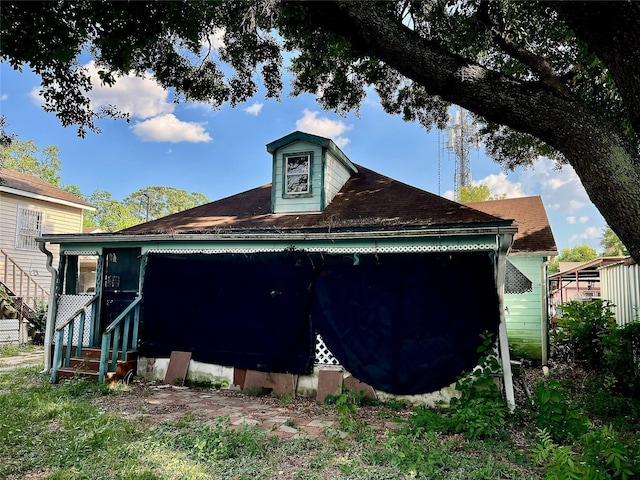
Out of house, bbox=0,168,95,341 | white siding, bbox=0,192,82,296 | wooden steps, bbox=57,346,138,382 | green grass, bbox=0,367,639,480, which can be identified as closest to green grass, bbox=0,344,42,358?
house, bbox=0,168,95,341

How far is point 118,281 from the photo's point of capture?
8570mm

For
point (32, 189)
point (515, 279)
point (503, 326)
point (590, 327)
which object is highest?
point (32, 189)

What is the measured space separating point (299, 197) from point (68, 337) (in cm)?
512

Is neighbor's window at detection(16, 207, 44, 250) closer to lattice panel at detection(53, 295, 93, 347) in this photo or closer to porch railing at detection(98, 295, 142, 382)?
lattice panel at detection(53, 295, 93, 347)

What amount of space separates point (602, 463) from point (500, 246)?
3.07 metres

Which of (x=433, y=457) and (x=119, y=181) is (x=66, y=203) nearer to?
(x=433, y=457)

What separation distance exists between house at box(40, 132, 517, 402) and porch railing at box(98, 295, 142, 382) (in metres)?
0.03

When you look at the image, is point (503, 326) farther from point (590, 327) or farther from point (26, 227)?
point (26, 227)

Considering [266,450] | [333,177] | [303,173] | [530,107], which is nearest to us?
[530,107]

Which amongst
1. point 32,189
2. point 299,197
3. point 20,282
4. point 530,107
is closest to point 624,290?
point 530,107

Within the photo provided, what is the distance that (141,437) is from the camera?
4.71m

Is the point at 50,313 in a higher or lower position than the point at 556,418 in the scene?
higher

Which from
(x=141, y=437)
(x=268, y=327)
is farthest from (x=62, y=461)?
(x=268, y=327)

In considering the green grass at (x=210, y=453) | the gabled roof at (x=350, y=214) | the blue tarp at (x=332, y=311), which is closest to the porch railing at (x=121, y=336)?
the blue tarp at (x=332, y=311)
